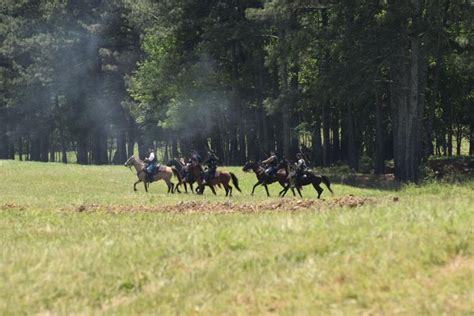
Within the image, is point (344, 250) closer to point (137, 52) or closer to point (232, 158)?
point (232, 158)

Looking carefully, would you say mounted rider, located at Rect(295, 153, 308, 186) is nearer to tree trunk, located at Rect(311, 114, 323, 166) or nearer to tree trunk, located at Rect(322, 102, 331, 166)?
tree trunk, located at Rect(322, 102, 331, 166)

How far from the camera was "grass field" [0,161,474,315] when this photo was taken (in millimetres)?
8430

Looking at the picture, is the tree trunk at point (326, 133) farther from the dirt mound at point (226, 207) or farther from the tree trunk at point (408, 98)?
the dirt mound at point (226, 207)

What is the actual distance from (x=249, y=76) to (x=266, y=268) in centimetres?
4339

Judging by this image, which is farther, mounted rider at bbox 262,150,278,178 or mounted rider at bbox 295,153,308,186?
mounted rider at bbox 262,150,278,178

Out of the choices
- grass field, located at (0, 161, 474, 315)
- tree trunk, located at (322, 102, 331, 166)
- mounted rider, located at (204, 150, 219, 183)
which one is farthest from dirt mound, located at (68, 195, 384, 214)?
tree trunk, located at (322, 102, 331, 166)

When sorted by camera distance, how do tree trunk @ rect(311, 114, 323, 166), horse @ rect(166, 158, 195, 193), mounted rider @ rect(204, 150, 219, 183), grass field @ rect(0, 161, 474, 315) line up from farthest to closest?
tree trunk @ rect(311, 114, 323, 166) < horse @ rect(166, 158, 195, 193) < mounted rider @ rect(204, 150, 219, 183) < grass field @ rect(0, 161, 474, 315)

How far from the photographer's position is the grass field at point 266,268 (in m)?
8.43

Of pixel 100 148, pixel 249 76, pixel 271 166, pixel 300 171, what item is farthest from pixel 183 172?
pixel 100 148

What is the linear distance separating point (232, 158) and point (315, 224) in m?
49.7

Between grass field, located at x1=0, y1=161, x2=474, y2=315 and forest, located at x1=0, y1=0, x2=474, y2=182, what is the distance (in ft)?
77.3

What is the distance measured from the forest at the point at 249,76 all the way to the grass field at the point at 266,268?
23567mm

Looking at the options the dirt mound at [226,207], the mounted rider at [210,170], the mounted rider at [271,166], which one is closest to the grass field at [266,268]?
the dirt mound at [226,207]

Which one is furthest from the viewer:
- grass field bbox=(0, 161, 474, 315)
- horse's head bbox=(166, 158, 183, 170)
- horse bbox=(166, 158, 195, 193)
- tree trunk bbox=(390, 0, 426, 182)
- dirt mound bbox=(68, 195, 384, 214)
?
tree trunk bbox=(390, 0, 426, 182)
